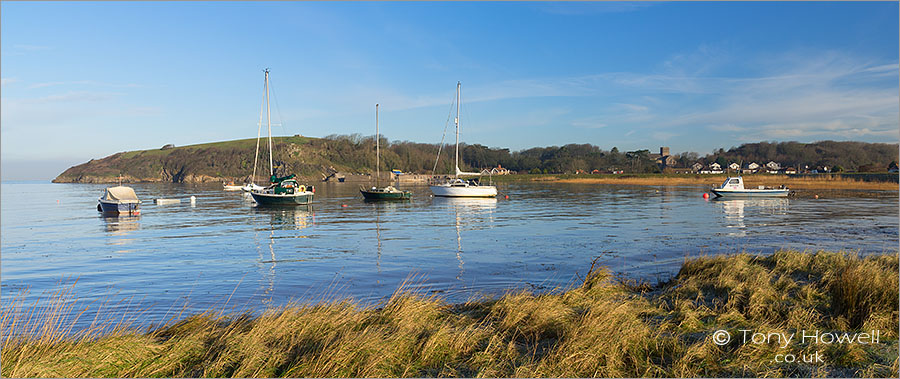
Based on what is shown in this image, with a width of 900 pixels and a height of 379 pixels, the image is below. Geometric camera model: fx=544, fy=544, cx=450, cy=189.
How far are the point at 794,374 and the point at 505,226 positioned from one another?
2522 centimetres

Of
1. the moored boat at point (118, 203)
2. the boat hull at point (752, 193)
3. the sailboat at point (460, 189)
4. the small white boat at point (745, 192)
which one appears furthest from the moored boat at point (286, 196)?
the boat hull at point (752, 193)

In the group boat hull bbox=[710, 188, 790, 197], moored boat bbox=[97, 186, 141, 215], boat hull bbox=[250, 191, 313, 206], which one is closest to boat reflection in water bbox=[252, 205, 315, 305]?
boat hull bbox=[250, 191, 313, 206]

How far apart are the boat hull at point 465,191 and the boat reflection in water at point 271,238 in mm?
19333

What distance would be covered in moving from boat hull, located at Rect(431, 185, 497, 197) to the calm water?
2256cm

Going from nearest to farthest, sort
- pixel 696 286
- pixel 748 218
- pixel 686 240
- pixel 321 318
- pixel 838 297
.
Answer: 1. pixel 321 318
2. pixel 838 297
3. pixel 696 286
4. pixel 686 240
5. pixel 748 218

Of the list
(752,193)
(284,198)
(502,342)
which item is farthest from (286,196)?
(752,193)

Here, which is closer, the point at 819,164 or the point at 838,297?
the point at 838,297

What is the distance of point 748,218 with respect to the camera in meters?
35.3

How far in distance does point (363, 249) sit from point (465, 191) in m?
40.9

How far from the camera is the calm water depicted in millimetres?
14141

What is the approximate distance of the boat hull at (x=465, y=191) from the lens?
61188 mm

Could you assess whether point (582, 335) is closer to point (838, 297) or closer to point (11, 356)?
point (838, 297)

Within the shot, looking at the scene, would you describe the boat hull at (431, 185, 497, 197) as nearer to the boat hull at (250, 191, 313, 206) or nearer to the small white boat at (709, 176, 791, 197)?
the boat hull at (250, 191, 313, 206)

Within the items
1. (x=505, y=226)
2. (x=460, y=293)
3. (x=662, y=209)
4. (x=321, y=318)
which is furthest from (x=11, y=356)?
(x=662, y=209)
